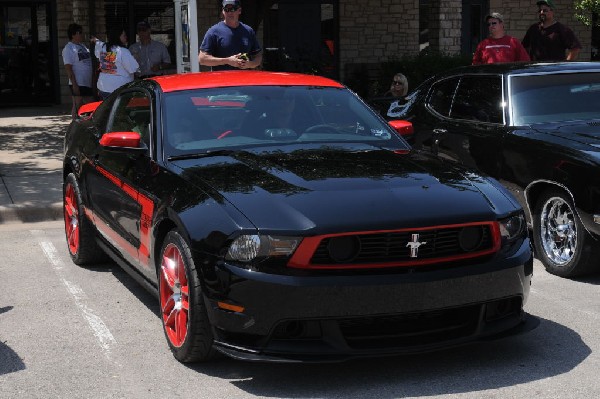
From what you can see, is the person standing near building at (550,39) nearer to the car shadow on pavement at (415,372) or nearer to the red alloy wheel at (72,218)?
the red alloy wheel at (72,218)

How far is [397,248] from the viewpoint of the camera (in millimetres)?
4512

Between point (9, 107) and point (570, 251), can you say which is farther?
point (9, 107)

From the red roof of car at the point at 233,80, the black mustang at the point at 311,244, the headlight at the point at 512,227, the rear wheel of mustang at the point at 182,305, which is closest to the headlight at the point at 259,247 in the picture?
the black mustang at the point at 311,244

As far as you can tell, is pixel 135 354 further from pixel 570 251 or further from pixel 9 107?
pixel 9 107

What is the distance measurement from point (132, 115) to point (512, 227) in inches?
112

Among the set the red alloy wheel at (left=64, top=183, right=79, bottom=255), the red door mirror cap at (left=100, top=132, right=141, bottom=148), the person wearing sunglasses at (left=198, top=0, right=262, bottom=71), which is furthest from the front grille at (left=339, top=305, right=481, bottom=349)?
the person wearing sunglasses at (left=198, top=0, right=262, bottom=71)

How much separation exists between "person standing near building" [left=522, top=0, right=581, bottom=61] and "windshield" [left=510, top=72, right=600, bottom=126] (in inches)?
142

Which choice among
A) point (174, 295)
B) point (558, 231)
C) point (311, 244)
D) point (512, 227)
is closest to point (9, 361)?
point (174, 295)

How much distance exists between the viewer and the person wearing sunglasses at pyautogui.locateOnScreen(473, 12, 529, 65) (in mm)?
10320

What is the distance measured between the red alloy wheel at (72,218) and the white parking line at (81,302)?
0.18 m

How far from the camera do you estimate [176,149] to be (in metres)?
5.62

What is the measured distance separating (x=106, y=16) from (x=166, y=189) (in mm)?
16129

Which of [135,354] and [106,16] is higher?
[106,16]

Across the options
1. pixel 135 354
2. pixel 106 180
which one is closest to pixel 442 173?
pixel 135 354
